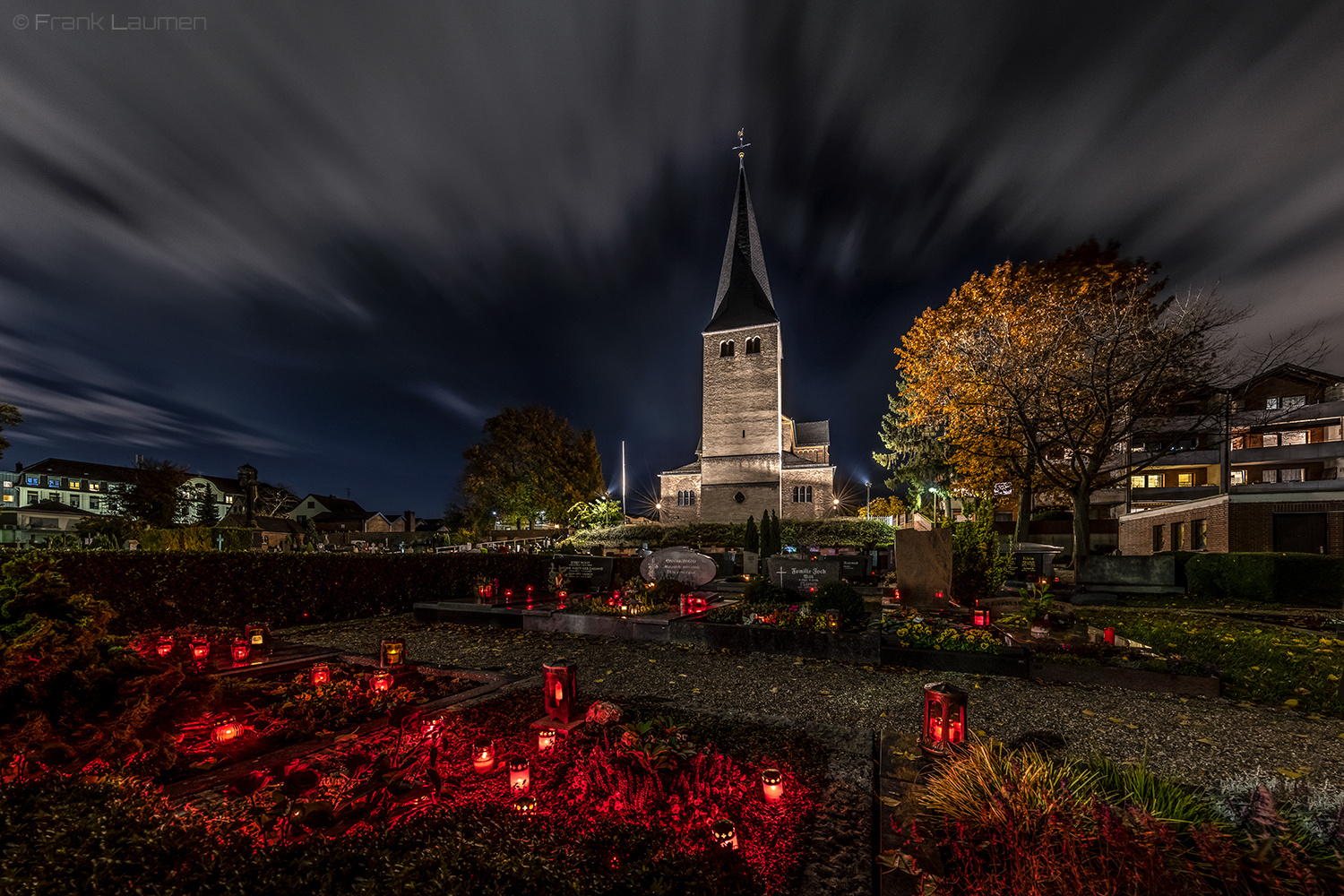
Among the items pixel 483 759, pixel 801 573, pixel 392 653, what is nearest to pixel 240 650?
pixel 392 653

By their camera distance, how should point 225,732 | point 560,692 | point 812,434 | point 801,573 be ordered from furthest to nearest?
point 812,434
point 801,573
point 560,692
point 225,732

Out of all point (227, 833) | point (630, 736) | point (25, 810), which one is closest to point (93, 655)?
point (25, 810)

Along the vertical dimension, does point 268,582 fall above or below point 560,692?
below

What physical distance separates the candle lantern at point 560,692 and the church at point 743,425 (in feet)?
116

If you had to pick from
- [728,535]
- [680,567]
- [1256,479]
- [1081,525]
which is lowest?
[728,535]

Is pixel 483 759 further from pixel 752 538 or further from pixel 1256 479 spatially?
pixel 1256 479

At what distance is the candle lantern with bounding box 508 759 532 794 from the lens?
3.21 meters

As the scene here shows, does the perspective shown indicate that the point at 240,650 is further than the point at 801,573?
No

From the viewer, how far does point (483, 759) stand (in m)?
3.48

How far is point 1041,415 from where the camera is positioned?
1647 cm

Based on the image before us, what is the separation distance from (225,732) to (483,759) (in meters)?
2.31

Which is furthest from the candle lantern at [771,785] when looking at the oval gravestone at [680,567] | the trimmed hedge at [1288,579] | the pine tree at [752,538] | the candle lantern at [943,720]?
the pine tree at [752,538]

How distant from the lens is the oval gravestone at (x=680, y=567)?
40.3 feet

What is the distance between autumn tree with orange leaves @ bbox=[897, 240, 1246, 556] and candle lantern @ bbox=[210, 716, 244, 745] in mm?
17899
